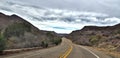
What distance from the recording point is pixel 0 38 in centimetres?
2475

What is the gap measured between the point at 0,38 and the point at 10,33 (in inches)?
862

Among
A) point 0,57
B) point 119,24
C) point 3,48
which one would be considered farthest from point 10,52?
point 119,24

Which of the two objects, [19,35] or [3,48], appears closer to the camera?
[3,48]

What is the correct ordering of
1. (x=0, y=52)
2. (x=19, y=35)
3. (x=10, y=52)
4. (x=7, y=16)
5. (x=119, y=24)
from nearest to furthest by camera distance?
1. (x=0, y=52)
2. (x=10, y=52)
3. (x=19, y=35)
4. (x=119, y=24)
5. (x=7, y=16)

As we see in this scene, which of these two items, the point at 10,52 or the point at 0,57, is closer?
the point at 0,57

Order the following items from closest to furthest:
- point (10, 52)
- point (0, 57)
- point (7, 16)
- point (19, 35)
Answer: point (0, 57)
point (10, 52)
point (19, 35)
point (7, 16)

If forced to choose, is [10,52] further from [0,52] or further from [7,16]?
[7,16]

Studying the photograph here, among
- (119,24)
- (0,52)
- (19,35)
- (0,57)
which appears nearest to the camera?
(0,57)

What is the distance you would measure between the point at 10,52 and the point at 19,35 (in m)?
19.7

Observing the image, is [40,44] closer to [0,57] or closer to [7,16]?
[0,57]

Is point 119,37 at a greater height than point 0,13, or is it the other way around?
point 0,13

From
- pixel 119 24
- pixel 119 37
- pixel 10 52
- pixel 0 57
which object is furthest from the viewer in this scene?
pixel 119 24

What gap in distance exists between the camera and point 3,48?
79.7ft

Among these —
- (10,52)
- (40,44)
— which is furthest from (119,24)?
(10,52)
